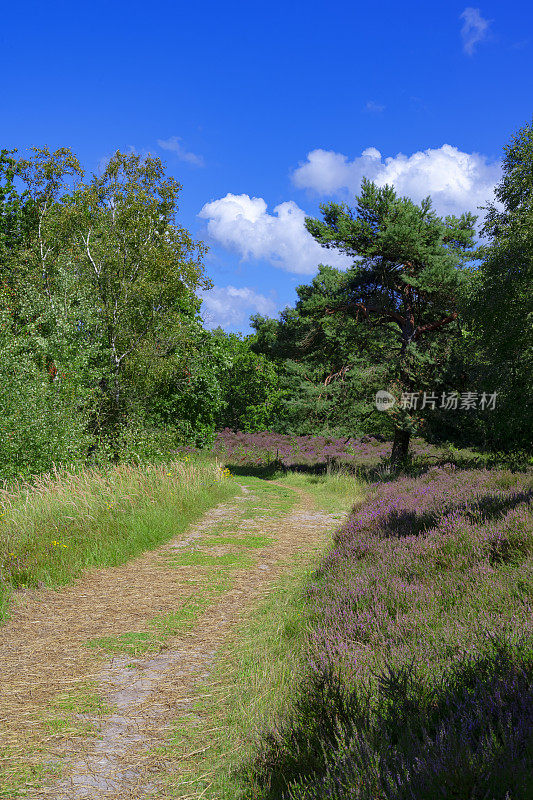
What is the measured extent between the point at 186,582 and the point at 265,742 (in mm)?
4216

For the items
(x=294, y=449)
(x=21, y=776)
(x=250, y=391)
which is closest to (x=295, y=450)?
(x=294, y=449)

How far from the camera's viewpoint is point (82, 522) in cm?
853

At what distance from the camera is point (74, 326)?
1276 centimetres

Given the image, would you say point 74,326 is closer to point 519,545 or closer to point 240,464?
point 519,545

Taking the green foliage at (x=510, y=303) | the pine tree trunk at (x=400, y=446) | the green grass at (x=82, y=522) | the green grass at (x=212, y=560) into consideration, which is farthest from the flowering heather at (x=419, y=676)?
the pine tree trunk at (x=400, y=446)

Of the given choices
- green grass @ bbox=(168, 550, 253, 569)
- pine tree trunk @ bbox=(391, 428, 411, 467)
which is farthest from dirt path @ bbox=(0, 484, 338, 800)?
pine tree trunk @ bbox=(391, 428, 411, 467)

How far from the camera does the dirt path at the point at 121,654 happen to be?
332 cm

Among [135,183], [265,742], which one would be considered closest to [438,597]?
[265,742]

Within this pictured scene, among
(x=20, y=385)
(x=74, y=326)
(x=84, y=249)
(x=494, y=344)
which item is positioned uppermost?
(x=84, y=249)
